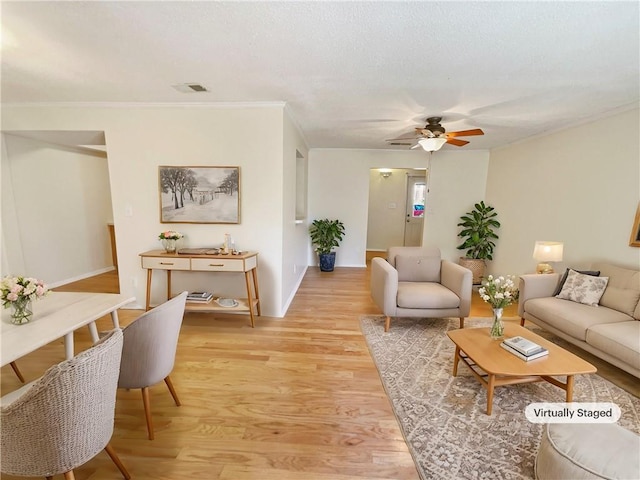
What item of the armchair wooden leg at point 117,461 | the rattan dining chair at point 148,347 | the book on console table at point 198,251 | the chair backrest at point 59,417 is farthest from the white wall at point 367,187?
the chair backrest at point 59,417

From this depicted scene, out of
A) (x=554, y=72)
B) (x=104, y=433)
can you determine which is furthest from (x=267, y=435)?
(x=554, y=72)

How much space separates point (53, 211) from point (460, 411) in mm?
5863

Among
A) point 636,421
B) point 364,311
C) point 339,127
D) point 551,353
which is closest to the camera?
point 636,421

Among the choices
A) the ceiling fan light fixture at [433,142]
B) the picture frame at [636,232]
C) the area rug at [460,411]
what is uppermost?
the ceiling fan light fixture at [433,142]

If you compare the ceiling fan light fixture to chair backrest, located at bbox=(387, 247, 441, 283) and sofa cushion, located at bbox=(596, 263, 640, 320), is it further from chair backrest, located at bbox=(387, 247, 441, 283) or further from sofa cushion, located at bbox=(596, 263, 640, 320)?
sofa cushion, located at bbox=(596, 263, 640, 320)

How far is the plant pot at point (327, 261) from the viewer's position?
18.4ft

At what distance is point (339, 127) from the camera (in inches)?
156

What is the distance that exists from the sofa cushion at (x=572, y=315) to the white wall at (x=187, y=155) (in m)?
2.77

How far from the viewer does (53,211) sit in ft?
14.2

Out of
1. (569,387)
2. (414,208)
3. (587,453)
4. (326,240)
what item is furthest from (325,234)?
(587,453)

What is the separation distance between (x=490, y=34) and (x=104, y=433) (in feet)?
9.66

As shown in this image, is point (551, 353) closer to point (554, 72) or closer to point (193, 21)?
point (554, 72)

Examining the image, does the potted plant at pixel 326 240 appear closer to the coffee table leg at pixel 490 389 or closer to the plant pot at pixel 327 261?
the plant pot at pixel 327 261

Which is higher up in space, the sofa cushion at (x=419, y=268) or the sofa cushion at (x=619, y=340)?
the sofa cushion at (x=419, y=268)
